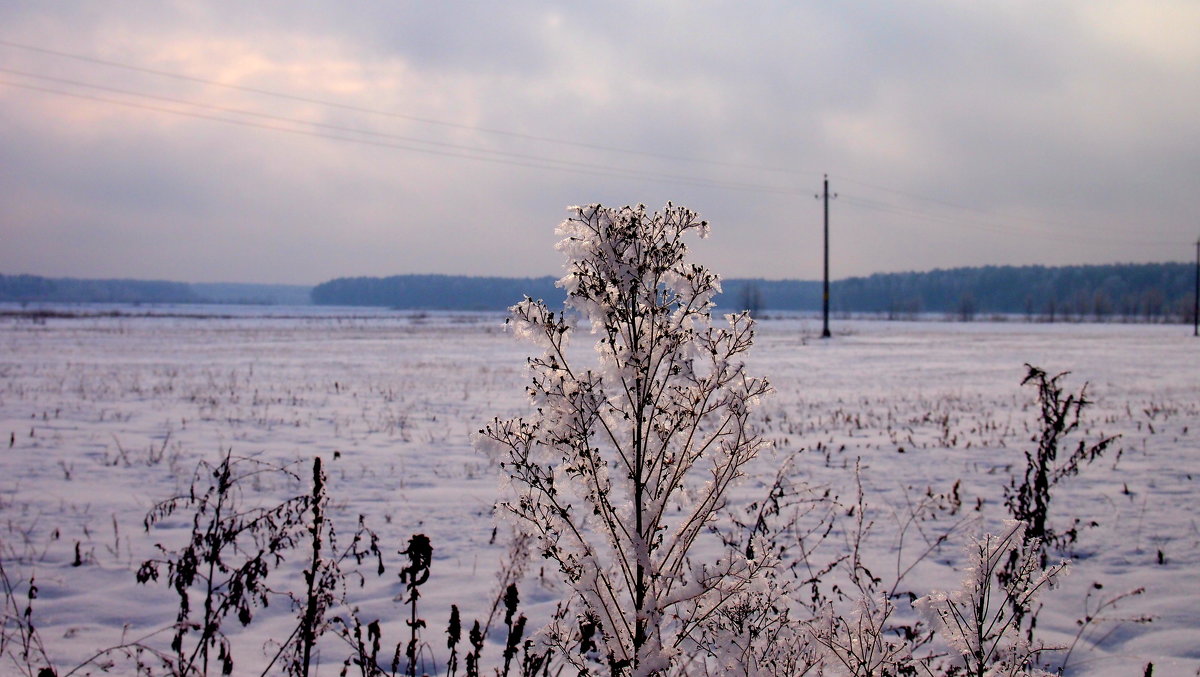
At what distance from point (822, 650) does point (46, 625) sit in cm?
472

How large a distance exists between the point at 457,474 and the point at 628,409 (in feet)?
22.7

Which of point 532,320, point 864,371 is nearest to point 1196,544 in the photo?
point 532,320

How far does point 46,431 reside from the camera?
1077 cm

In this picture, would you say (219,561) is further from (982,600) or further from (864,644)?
(982,600)

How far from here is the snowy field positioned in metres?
5.02

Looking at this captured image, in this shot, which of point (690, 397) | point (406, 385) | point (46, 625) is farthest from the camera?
point (406, 385)

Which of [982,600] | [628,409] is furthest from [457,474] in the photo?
[982,600]

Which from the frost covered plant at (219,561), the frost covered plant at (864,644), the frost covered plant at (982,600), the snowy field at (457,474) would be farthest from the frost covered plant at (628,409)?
the snowy field at (457,474)

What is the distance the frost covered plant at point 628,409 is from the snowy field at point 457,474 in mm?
2732

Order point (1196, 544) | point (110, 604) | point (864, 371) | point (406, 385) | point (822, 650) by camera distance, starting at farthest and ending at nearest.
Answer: point (864, 371) → point (406, 385) → point (1196, 544) → point (110, 604) → point (822, 650)

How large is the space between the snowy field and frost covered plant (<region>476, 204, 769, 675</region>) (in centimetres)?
273

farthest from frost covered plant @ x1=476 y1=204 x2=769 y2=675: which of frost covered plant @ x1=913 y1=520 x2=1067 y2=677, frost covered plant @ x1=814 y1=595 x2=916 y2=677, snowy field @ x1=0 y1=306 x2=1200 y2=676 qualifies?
snowy field @ x1=0 y1=306 x2=1200 y2=676

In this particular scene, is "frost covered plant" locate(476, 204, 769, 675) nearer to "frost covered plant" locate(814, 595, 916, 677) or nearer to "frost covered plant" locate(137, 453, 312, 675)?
"frost covered plant" locate(814, 595, 916, 677)

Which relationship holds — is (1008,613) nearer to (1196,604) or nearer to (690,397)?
(1196,604)
